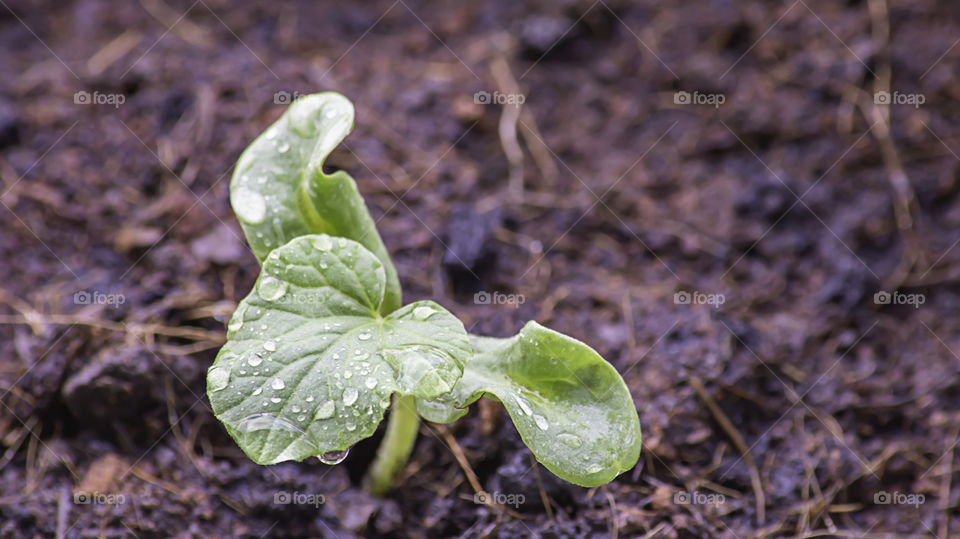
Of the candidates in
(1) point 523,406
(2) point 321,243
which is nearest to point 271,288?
(2) point 321,243

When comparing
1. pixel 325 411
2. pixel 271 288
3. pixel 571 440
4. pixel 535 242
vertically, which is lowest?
pixel 535 242

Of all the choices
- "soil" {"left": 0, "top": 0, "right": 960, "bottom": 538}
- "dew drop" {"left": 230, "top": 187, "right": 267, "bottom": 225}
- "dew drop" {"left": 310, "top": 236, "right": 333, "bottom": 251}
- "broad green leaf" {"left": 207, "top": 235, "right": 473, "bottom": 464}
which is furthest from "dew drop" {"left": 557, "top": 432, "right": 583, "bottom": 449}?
"dew drop" {"left": 230, "top": 187, "right": 267, "bottom": 225}

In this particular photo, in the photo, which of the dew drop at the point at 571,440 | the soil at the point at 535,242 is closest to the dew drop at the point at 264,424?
the dew drop at the point at 571,440

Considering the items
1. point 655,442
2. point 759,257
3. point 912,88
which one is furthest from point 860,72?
point 655,442

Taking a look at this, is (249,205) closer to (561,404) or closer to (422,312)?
(422,312)

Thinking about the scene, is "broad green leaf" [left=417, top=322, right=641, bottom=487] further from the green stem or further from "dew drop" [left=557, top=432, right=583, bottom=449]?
the green stem

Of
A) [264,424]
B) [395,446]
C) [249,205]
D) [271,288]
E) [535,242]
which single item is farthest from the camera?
[535,242]

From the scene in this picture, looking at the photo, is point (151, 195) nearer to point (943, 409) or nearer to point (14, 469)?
point (14, 469)
